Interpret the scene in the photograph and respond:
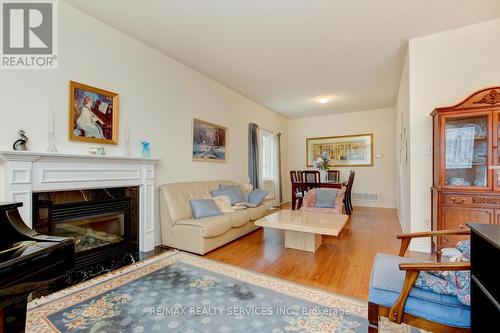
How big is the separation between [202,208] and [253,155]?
2.52 metres

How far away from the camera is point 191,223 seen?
9.65 feet

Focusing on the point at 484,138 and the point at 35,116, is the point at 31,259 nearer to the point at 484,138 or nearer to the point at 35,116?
the point at 35,116

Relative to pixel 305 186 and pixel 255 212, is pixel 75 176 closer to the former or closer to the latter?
pixel 255 212

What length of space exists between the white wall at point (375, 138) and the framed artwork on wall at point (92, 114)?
225 inches

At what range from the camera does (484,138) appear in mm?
2486

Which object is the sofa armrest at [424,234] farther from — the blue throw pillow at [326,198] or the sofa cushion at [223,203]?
the blue throw pillow at [326,198]

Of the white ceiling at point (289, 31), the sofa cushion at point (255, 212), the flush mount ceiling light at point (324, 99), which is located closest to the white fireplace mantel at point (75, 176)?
the sofa cushion at point (255, 212)

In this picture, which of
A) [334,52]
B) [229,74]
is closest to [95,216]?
[229,74]

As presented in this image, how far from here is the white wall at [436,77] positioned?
106 inches

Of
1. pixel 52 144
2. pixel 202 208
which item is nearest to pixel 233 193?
pixel 202 208

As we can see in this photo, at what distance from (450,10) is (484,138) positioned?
1.39 m

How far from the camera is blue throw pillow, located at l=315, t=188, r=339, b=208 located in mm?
4199

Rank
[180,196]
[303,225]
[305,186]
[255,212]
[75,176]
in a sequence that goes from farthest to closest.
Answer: [305,186], [255,212], [180,196], [303,225], [75,176]

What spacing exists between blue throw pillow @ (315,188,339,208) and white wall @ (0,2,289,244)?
68.8 inches
